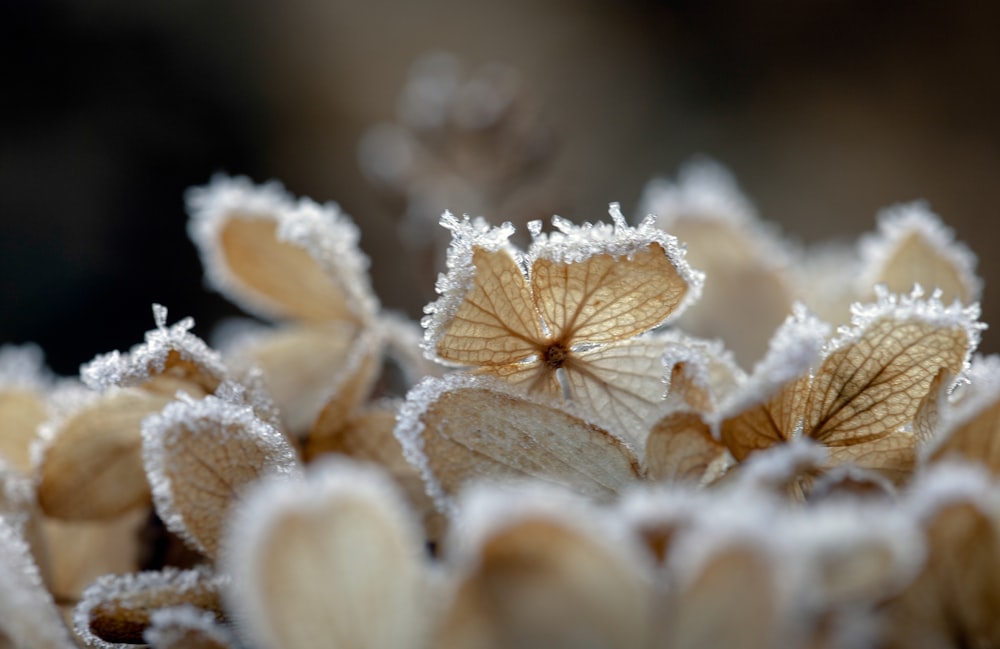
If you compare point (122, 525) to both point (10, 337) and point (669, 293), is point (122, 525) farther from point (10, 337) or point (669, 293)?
point (10, 337)

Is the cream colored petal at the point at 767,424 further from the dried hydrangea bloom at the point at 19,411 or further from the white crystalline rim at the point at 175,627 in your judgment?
the dried hydrangea bloom at the point at 19,411

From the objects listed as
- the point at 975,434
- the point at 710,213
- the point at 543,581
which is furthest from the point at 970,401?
the point at 710,213

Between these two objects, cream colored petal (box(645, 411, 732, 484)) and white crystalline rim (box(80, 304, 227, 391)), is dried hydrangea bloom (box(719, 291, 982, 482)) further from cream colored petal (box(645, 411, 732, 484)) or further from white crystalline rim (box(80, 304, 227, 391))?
white crystalline rim (box(80, 304, 227, 391))

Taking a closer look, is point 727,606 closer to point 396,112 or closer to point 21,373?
point 21,373

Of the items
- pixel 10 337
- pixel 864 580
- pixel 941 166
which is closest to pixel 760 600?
pixel 864 580

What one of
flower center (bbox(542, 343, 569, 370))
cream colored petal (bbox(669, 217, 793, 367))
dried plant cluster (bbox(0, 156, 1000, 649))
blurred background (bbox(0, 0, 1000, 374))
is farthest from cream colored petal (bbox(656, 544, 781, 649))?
blurred background (bbox(0, 0, 1000, 374))
